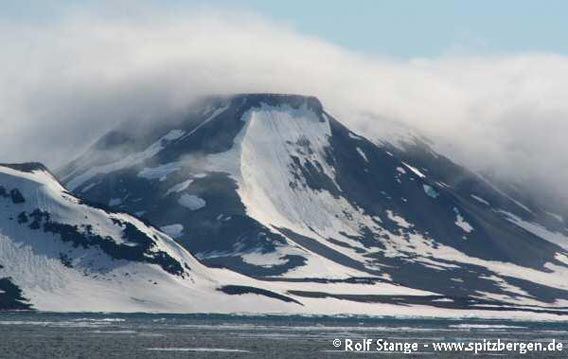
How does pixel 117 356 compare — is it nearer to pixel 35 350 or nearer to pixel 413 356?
pixel 35 350

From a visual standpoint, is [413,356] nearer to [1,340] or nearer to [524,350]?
[524,350]

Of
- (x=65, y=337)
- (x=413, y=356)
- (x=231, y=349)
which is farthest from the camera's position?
(x=65, y=337)

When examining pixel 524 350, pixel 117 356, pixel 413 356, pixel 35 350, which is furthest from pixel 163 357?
pixel 524 350

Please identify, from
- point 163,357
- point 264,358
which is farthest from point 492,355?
point 163,357

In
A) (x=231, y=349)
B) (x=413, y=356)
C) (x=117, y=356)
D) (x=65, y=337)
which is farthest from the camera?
(x=65, y=337)

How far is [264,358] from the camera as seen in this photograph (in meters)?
160

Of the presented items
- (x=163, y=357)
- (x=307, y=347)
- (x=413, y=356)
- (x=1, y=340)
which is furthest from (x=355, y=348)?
(x=1, y=340)

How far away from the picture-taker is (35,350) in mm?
165875

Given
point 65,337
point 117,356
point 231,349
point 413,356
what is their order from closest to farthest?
point 117,356 < point 413,356 < point 231,349 < point 65,337

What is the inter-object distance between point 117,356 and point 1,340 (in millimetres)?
35682

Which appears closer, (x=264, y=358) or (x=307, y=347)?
(x=264, y=358)

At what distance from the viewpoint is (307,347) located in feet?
616

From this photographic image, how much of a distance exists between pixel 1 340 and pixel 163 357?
37863 mm

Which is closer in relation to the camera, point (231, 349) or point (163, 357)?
point (163, 357)
